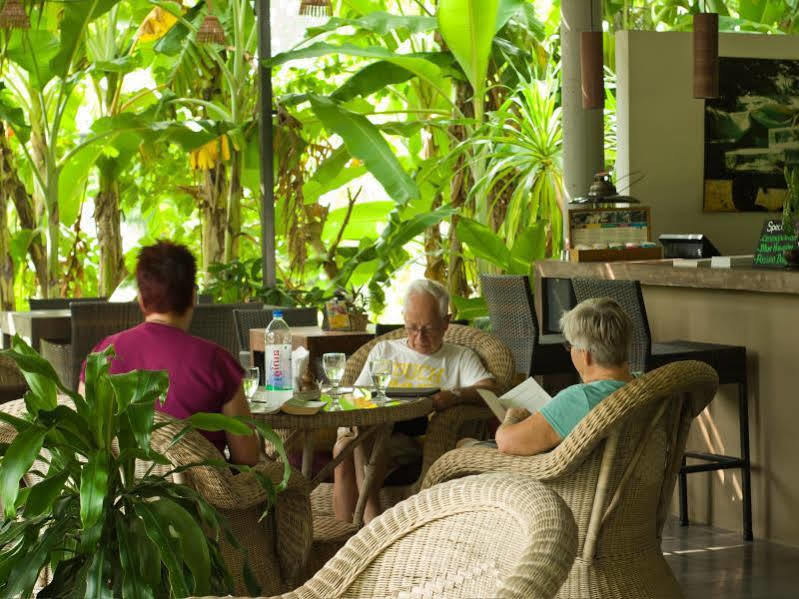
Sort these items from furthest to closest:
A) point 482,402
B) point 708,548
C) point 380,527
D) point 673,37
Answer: point 673,37 < point 708,548 < point 482,402 < point 380,527

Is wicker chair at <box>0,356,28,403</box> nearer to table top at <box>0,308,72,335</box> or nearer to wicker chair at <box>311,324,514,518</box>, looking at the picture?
wicker chair at <box>311,324,514,518</box>

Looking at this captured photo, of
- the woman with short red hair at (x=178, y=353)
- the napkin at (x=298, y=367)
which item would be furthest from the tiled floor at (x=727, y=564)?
the woman with short red hair at (x=178, y=353)

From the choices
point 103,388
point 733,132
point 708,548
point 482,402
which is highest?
point 733,132

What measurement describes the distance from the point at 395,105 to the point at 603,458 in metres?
10.0

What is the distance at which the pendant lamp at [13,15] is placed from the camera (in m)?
7.68

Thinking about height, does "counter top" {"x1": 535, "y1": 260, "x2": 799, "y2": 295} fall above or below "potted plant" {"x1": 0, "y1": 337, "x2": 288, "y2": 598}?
above

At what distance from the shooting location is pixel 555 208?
8492 mm

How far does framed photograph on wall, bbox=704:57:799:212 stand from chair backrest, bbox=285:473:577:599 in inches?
220

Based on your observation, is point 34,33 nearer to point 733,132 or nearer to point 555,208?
point 555,208

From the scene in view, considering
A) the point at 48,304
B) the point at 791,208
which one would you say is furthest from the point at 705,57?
the point at 48,304

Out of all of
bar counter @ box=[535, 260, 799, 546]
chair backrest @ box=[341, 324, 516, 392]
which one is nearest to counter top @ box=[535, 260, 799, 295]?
bar counter @ box=[535, 260, 799, 546]

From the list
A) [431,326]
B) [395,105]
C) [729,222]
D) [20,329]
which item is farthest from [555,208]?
[395,105]

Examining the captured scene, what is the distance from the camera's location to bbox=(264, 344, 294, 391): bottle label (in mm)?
4328

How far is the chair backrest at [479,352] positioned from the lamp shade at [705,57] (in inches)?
81.4
